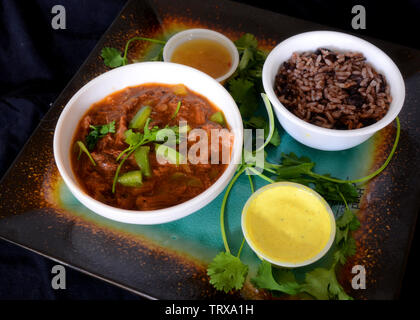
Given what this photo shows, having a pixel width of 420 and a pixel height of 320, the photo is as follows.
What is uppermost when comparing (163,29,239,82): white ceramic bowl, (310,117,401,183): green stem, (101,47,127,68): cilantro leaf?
(163,29,239,82): white ceramic bowl

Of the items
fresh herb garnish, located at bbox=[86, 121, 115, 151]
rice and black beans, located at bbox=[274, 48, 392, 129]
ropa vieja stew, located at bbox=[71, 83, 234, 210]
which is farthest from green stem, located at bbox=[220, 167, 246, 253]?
fresh herb garnish, located at bbox=[86, 121, 115, 151]

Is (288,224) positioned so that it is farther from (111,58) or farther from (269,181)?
(111,58)

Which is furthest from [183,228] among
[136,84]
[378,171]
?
[378,171]

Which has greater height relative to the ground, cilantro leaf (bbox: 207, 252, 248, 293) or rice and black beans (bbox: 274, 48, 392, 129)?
rice and black beans (bbox: 274, 48, 392, 129)

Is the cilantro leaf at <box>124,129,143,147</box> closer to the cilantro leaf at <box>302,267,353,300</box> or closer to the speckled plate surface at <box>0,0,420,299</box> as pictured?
the speckled plate surface at <box>0,0,420,299</box>

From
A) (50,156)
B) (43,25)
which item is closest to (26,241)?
(50,156)

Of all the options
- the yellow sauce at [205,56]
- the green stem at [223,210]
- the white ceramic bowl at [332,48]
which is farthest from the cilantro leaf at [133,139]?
the yellow sauce at [205,56]
